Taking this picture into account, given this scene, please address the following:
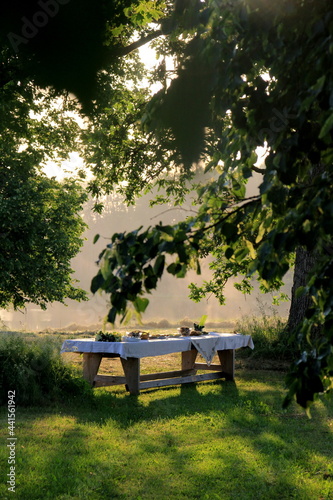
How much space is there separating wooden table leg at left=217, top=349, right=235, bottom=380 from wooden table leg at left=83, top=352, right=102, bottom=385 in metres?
2.92

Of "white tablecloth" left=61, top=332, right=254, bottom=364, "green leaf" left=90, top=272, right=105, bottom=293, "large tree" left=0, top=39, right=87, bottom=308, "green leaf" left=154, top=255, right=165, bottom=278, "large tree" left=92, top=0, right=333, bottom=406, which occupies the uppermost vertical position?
"large tree" left=0, top=39, right=87, bottom=308

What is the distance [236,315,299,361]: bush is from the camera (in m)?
13.4

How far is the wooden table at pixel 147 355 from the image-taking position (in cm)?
903

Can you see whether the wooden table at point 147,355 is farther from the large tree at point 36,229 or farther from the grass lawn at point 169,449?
the large tree at point 36,229

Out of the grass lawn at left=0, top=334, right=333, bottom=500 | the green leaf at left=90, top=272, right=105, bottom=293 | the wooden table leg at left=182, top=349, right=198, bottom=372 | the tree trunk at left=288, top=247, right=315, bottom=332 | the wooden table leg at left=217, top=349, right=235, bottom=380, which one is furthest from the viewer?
the tree trunk at left=288, top=247, right=315, bottom=332

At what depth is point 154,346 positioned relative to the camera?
934cm

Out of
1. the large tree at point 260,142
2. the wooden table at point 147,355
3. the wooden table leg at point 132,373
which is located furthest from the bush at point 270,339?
the large tree at point 260,142

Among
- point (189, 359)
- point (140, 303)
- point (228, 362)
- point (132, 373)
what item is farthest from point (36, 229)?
point (140, 303)

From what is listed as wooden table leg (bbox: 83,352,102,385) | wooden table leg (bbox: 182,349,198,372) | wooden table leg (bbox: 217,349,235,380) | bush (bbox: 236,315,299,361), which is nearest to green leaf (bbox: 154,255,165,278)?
wooden table leg (bbox: 83,352,102,385)

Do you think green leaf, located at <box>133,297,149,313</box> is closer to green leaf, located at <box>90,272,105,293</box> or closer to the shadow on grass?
green leaf, located at <box>90,272,105,293</box>

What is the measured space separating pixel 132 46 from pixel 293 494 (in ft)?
18.3

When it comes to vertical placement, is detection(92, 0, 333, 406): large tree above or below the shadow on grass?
above

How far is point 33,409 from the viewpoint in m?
7.66

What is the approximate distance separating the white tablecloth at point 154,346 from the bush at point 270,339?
269 cm
